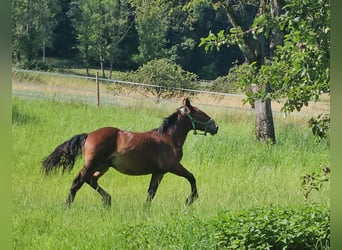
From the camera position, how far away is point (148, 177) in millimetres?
3775

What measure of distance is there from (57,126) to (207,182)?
114 cm

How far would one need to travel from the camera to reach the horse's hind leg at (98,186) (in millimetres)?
3648

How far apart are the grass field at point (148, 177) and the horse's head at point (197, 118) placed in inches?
3.3

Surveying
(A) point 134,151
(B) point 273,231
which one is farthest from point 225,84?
(B) point 273,231

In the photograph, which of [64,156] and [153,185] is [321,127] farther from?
[64,156]

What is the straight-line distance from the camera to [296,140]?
13.0 ft

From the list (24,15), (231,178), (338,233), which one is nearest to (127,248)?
(231,178)

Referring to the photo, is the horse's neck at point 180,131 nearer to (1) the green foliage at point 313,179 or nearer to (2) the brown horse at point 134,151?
(2) the brown horse at point 134,151

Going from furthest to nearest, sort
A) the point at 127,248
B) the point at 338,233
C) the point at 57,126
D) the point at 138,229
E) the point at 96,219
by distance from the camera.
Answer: the point at 57,126 → the point at 96,219 → the point at 138,229 → the point at 127,248 → the point at 338,233

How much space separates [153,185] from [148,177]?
0.27ft

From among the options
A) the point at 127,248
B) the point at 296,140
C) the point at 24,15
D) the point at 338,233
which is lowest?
the point at 127,248

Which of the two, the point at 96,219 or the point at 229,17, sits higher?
the point at 229,17

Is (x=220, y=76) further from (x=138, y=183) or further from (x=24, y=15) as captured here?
(x=24, y=15)

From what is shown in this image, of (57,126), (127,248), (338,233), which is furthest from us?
(57,126)
